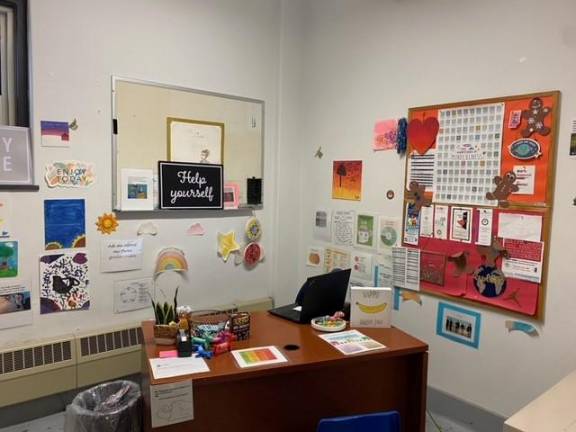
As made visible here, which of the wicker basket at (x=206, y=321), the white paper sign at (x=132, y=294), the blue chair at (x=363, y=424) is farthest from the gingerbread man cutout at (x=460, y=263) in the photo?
the white paper sign at (x=132, y=294)

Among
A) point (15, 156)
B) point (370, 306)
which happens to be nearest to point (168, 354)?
point (370, 306)

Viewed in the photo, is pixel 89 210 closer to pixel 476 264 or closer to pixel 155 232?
pixel 155 232

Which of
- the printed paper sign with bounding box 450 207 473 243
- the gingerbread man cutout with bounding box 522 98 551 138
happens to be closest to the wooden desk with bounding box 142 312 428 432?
the printed paper sign with bounding box 450 207 473 243

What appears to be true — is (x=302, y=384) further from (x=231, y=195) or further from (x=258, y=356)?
(x=231, y=195)

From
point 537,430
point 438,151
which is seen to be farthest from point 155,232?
point 537,430

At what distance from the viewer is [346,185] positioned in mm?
3143

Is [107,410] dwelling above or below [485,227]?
below

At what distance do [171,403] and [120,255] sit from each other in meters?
1.50

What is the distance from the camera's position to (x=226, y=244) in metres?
3.21

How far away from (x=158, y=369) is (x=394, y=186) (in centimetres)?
188

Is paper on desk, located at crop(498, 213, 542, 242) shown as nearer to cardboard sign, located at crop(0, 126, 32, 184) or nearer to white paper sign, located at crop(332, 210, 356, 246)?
white paper sign, located at crop(332, 210, 356, 246)

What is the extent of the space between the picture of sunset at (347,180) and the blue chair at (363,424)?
5.56 ft

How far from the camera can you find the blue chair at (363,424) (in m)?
1.59

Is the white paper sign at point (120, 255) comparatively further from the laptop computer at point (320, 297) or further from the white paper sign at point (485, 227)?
the white paper sign at point (485, 227)
